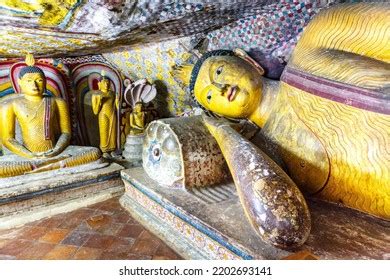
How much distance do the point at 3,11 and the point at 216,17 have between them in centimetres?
151

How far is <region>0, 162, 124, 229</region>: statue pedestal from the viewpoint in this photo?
250cm

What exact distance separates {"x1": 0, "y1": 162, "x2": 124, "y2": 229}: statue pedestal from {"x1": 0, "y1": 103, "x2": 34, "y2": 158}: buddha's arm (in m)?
0.33

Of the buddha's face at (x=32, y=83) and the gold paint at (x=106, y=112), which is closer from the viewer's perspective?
the buddha's face at (x=32, y=83)

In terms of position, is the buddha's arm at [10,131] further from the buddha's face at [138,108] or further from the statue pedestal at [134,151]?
the buddha's face at [138,108]

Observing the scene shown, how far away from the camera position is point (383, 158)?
1588 millimetres

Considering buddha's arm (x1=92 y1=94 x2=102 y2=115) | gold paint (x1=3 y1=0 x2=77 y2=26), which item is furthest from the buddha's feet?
gold paint (x1=3 y1=0 x2=77 y2=26)

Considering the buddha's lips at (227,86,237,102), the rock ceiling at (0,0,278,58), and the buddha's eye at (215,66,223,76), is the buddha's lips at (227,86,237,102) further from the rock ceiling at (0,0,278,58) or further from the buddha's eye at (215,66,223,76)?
the rock ceiling at (0,0,278,58)

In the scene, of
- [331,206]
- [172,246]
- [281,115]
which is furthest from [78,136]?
[331,206]

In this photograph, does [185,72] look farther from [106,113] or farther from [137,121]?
[106,113]

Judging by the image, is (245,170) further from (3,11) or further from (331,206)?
(3,11)

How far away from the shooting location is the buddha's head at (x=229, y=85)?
242cm

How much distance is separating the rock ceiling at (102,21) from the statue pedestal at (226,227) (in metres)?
1.21

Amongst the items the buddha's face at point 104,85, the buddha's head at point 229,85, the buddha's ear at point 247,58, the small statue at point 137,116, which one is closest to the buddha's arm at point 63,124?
the buddha's face at point 104,85

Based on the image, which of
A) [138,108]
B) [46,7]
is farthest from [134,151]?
[46,7]
